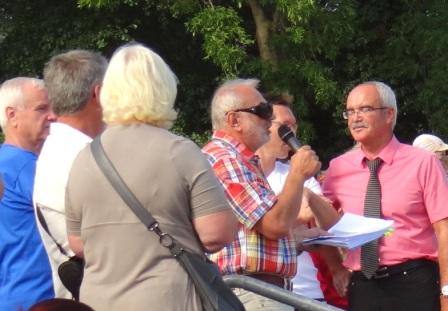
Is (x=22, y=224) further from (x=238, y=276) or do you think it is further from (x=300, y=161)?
(x=300, y=161)

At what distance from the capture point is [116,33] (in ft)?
60.9

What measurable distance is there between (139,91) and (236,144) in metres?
1.12

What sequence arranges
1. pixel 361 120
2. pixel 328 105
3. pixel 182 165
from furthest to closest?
pixel 328 105
pixel 361 120
pixel 182 165

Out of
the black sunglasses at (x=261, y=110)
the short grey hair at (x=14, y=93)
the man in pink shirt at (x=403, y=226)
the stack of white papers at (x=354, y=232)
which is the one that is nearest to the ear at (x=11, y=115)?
the short grey hair at (x=14, y=93)

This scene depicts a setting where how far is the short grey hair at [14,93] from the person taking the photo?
4590 mm

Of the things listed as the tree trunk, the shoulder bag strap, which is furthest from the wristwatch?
the tree trunk

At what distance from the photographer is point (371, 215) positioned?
5.46 m

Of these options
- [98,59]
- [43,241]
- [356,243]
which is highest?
[98,59]

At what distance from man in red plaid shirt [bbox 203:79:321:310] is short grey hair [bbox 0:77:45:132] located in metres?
0.87

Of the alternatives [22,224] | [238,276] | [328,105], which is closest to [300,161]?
[238,276]

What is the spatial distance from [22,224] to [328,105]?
563 inches

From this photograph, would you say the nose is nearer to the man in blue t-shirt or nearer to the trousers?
the man in blue t-shirt

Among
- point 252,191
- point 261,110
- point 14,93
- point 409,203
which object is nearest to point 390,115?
point 409,203

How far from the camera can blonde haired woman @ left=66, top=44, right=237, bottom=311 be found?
3.41 m
